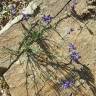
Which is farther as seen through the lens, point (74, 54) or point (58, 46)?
point (58, 46)

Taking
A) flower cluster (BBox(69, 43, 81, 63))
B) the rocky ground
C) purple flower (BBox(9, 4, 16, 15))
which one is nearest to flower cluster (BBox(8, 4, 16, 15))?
purple flower (BBox(9, 4, 16, 15))

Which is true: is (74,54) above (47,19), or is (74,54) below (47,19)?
below

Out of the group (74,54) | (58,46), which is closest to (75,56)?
(74,54)

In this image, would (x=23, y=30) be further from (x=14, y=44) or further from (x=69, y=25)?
(x=69, y=25)

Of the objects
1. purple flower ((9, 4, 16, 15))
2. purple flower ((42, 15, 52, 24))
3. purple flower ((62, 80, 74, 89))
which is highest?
purple flower ((9, 4, 16, 15))

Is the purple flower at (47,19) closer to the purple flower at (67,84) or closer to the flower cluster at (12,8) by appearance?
the flower cluster at (12,8)

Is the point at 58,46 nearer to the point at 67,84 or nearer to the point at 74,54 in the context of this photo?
the point at 74,54

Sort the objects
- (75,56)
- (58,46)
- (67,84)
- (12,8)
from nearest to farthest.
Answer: (67,84), (75,56), (58,46), (12,8)

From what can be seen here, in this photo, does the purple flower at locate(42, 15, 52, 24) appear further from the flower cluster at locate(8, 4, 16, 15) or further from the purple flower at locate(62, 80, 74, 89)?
the purple flower at locate(62, 80, 74, 89)
